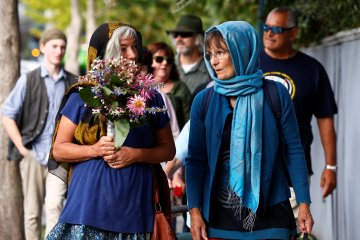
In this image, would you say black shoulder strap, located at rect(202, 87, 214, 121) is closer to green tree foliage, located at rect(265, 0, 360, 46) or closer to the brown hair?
the brown hair

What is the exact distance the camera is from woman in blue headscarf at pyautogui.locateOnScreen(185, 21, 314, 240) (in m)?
5.24

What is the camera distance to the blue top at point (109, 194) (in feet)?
17.4

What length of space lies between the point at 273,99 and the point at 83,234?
1.19m

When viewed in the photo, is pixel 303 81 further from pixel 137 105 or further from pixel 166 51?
pixel 137 105

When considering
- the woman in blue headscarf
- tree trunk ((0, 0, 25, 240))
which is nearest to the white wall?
tree trunk ((0, 0, 25, 240))

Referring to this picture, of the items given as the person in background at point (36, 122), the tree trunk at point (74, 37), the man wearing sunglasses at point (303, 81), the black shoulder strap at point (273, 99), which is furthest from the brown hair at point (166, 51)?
the tree trunk at point (74, 37)

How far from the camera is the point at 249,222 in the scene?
5.23m

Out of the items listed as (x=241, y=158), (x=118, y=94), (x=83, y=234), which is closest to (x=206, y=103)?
(x=241, y=158)

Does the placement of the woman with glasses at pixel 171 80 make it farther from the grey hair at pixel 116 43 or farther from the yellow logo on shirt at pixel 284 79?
the grey hair at pixel 116 43

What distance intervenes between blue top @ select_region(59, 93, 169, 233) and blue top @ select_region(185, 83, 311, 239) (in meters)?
0.25

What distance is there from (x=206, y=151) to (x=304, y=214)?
0.60 metres

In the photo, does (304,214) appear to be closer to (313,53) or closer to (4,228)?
(4,228)

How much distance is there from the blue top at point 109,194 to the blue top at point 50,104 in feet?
11.8

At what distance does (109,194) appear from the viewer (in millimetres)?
5328
